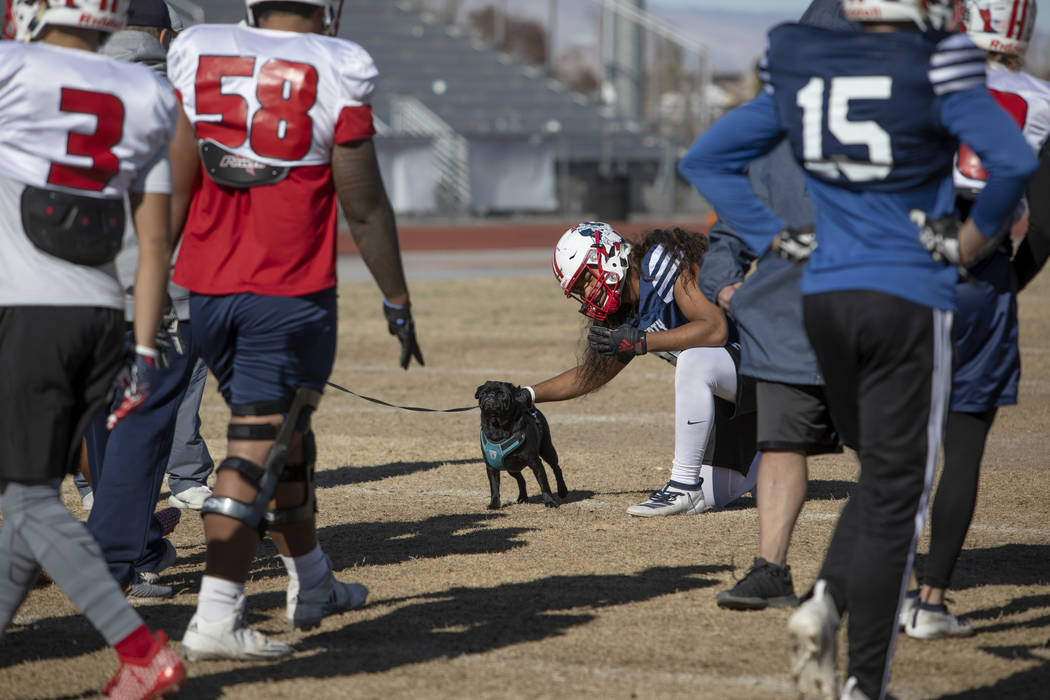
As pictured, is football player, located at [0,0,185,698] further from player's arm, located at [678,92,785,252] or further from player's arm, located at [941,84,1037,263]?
player's arm, located at [941,84,1037,263]

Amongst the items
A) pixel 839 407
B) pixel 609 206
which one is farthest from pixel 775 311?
pixel 609 206

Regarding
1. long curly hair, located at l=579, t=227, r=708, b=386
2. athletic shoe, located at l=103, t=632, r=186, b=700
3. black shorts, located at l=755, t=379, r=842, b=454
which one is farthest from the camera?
long curly hair, located at l=579, t=227, r=708, b=386

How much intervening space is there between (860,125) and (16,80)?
7.07ft

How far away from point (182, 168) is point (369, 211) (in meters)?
0.59

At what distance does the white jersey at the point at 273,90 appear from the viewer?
151 inches

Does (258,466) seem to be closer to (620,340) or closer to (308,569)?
(308,569)

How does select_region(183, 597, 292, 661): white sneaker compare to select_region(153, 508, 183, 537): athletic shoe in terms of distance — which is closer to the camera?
select_region(183, 597, 292, 661): white sneaker

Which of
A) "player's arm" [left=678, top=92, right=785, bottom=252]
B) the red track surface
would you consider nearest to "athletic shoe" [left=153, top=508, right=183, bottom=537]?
"player's arm" [left=678, top=92, right=785, bottom=252]

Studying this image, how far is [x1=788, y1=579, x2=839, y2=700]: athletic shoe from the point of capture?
322cm

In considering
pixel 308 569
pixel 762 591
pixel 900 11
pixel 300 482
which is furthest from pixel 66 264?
pixel 762 591

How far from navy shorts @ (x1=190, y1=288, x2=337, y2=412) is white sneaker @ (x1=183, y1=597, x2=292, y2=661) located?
0.67 m

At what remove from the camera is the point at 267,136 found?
3.86 m

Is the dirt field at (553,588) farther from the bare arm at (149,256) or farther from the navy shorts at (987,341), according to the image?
the bare arm at (149,256)

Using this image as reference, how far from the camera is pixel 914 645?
4.21m
